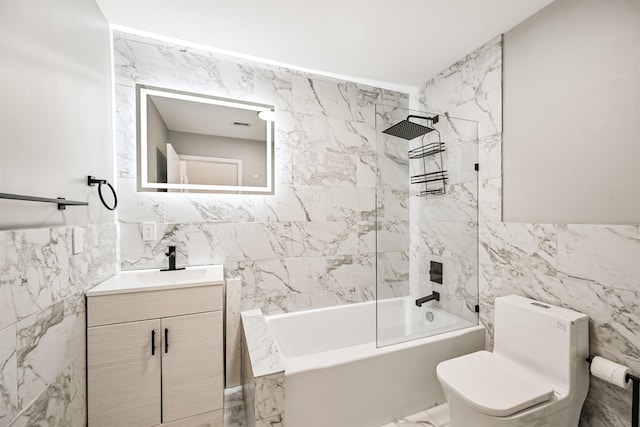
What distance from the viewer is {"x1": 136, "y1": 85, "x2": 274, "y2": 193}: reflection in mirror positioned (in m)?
1.93

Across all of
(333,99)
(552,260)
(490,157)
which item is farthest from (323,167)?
(552,260)

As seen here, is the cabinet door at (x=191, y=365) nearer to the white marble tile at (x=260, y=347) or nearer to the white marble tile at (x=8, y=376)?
the white marble tile at (x=260, y=347)

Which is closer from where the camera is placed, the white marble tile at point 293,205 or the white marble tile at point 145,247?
the white marble tile at point 145,247

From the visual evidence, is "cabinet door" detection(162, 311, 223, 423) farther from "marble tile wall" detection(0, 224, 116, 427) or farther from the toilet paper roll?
the toilet paper roll

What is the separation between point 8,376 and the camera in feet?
2.90

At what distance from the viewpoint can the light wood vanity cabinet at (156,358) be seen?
1435mm

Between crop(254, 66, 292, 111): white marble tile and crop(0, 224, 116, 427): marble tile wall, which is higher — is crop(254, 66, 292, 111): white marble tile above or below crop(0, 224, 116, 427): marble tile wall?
above

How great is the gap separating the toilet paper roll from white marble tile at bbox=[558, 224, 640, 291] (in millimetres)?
378

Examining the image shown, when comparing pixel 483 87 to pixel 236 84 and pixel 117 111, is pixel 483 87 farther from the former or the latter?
pixel 117 111

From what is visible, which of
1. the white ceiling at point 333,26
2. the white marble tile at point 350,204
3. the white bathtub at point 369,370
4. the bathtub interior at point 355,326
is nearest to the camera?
the white bathtub at point 369,370

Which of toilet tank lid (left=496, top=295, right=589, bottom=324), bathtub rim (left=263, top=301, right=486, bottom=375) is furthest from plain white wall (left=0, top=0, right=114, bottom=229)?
toilet tank lid (left=496, top=295, right=589, bottom=324)

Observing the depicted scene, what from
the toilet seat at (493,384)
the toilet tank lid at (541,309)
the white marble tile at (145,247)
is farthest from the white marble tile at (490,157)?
the white marble tile at (145,247)

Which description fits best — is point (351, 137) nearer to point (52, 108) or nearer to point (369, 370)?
point (369, 370)

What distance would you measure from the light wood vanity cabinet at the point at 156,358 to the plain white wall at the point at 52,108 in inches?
23.2
